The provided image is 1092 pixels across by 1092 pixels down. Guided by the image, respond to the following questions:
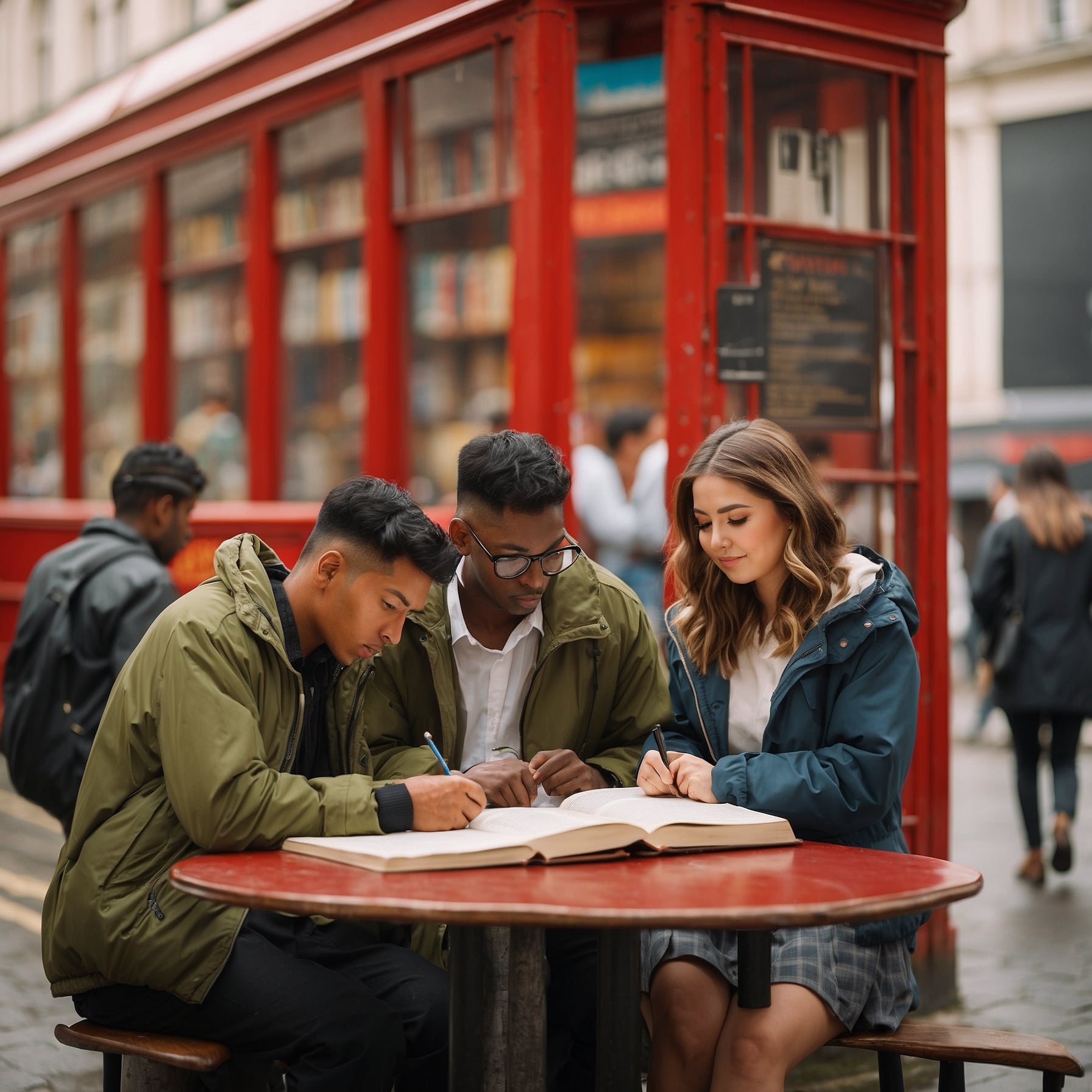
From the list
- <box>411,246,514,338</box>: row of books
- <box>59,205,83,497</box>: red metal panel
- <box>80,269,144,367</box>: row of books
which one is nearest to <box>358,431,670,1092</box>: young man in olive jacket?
<box>411,246,514,338</box>: row of books

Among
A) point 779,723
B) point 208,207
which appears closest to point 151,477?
point 779,723

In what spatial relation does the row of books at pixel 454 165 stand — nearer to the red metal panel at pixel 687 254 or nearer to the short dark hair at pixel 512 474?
the red metal panel at pixel 687 254

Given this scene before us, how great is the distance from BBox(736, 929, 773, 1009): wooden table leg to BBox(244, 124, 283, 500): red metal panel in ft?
14.2

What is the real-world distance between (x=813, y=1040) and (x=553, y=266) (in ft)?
8.43

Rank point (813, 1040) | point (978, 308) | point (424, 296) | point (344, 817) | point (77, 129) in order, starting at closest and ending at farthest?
1. point (344, 817)
2. point (813, 1040)
3. point (424, 296)
4. point (77, 129)
5. point (978, 308)

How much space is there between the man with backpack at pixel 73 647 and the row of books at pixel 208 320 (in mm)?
2155

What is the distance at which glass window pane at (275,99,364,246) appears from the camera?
593 centimetres

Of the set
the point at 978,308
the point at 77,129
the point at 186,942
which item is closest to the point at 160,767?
the point at 186,942

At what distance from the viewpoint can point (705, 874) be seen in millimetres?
2518

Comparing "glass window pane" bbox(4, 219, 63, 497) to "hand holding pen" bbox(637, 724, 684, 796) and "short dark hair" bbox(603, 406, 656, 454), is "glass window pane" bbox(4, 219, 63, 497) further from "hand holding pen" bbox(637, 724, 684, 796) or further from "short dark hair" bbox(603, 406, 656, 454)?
"hand holding pen" bbox(637, 724, 684, 796)

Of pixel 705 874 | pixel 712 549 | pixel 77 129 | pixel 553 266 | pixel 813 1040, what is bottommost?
pixel 813 1040

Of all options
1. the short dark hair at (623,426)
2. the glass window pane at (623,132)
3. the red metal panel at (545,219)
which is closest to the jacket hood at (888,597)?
the red metal panel at (545,219)

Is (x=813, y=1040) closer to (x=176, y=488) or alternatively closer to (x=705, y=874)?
(x=705, y=874)

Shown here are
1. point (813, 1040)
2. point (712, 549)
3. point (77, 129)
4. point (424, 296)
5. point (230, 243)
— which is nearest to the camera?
point (813, 1040)
